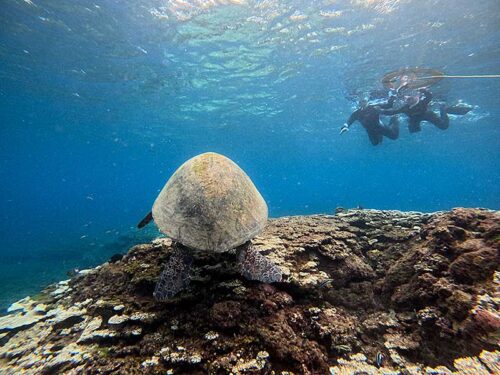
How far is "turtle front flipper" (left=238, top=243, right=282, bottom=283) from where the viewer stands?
3.40m

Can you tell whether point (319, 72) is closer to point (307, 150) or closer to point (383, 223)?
point (383, 223)

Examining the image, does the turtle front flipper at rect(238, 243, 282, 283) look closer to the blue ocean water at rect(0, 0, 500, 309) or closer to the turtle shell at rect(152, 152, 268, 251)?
the turtle shell at rect(152, 152, 268, 251)

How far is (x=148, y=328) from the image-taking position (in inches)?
122

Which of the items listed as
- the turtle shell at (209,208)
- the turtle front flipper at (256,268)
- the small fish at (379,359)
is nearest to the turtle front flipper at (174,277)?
the turtle shell at (209,208)

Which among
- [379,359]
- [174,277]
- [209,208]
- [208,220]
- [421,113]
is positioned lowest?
[379,359]

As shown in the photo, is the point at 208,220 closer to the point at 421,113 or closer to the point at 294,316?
the point at 294,316

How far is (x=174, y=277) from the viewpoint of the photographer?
3.31m

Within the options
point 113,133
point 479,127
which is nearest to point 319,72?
point 479,127

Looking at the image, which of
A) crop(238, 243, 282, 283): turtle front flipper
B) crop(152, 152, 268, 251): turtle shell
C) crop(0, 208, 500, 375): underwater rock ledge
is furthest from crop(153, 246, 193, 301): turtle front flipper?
crop(238, 243, 282, 283): turtle front flipper

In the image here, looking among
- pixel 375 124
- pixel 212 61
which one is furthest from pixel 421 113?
pixel 212 61

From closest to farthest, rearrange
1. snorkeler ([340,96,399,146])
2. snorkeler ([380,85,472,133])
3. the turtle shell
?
1. the turtle shell
2. snorkeler ([380,85,472,133])
3. snorkeler ([340,96,399,146])

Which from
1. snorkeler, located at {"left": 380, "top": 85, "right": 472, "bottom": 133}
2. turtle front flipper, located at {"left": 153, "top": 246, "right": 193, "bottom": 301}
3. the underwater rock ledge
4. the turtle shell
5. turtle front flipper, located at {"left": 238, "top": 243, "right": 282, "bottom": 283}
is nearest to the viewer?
the underwater rock ledge

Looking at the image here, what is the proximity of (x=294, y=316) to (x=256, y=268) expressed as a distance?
78cm

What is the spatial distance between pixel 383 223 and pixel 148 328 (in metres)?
4.96
